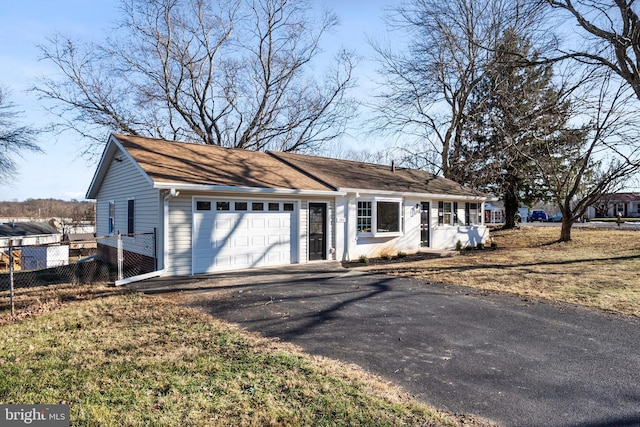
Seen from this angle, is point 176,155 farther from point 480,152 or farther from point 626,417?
point 480,152

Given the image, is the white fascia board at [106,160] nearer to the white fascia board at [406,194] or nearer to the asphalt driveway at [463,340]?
the asphalt driveway at [463,340]

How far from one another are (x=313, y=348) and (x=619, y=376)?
353 centimetres

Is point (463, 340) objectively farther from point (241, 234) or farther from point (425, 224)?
point (425, 224)

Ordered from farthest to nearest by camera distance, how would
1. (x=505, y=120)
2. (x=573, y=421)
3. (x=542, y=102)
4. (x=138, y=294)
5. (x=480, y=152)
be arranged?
(x=480, y=152) < (x=505, y=120) < (x=542, y=102) < (x=138, y=294) < (x=573, y=421)

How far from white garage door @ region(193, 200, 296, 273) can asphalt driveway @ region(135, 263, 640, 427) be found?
1.58 m

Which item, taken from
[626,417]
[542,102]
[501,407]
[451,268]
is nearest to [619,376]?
[626,417]

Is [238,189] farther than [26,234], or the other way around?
[26,234]

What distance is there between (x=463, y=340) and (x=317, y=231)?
8.37 meters

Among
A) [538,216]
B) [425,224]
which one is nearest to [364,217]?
[425,224]

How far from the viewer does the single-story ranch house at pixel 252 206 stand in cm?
1065

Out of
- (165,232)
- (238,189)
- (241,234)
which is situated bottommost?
(241,234)

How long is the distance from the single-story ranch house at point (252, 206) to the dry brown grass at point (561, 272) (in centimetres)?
231

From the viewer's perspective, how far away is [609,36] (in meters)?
13.1

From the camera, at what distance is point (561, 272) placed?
37.8 feet
